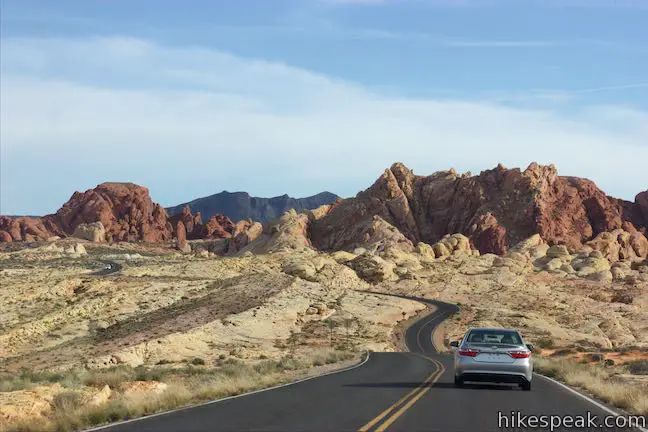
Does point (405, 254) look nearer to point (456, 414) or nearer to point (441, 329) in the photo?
point (441, 329)

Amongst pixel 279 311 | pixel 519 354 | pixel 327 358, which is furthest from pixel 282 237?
pixel 519 354

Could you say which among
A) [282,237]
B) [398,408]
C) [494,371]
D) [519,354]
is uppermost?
[282,237]

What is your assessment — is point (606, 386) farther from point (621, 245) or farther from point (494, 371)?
point (621, 245)

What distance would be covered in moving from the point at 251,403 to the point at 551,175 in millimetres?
171151

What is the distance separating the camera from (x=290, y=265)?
12462 cm

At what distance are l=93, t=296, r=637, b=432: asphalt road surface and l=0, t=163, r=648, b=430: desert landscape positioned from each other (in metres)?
1.30

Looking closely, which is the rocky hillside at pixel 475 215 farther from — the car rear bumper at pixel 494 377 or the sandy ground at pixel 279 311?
the car rear bumper at pixel 494 377

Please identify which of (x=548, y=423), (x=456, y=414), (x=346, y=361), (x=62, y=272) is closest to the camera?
(x=548, y=423)

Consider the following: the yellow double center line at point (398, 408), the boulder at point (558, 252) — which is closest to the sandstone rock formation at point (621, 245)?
the boulder at point (558, 252)

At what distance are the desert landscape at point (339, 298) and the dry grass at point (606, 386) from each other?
10 centimetres

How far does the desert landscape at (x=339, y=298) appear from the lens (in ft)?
95.9

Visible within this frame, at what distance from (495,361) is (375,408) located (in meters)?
6.25

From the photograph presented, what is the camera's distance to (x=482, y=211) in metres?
175

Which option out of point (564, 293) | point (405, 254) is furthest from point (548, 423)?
point (405, 254)
